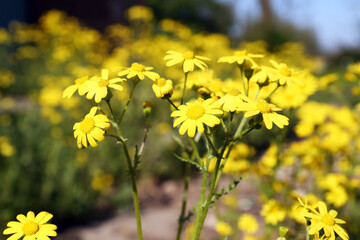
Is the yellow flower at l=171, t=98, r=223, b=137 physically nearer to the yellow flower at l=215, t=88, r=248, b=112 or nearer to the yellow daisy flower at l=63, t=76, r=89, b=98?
the yellow flower at l=215, t=88, r=248, b=112

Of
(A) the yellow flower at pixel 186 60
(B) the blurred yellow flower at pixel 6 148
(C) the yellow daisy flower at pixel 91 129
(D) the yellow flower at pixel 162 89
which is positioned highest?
(A) the yellow flower at pixel 186 60

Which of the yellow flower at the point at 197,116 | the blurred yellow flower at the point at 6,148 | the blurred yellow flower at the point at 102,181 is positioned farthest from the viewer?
the blurred yellow flower at the point at 102,181

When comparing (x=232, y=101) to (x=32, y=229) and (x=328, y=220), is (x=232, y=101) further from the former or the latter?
(x=32, y=229)

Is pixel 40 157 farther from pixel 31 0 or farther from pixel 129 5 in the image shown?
pixel 129 5

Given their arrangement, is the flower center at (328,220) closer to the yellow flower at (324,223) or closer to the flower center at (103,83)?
the yellow flower at (324,223)

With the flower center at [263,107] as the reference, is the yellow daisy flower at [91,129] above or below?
below

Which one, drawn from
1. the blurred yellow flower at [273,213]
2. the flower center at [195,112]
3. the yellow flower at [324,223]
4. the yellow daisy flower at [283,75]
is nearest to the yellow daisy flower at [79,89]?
the flower center at [195,112]
